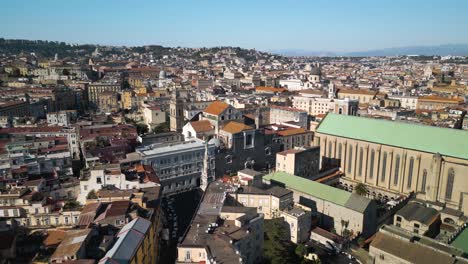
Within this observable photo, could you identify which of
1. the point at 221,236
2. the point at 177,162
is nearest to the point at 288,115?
the point at 177,162

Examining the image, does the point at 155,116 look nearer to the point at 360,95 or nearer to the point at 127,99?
the point at 127,99

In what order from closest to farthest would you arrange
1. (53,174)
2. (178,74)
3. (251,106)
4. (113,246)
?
(113,246) < (53,174) < (251,106) < (178,74)

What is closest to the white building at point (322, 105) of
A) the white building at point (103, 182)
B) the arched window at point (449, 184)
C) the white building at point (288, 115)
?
the white building at point (288, 115)

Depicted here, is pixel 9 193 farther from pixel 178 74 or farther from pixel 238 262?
pixel 178 74

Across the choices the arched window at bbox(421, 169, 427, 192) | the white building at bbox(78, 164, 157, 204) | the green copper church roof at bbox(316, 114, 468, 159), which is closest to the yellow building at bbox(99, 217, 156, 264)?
the white building at bbox(78, 164, 157, 204)

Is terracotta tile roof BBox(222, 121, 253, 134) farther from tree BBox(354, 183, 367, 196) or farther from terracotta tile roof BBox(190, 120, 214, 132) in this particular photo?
tree BBox(354, 183, 367, 196)

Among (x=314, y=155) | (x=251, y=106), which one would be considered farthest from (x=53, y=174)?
(x=251, y=106)
